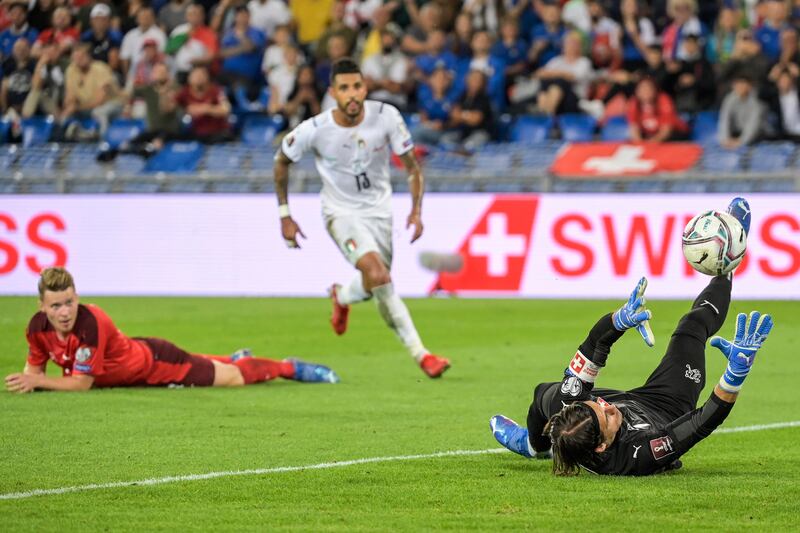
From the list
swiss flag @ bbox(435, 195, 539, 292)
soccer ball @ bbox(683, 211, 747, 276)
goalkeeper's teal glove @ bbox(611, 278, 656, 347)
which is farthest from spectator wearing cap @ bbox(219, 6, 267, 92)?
goalkeeper's teal glove @ bbox(611, 278, 656, 347)

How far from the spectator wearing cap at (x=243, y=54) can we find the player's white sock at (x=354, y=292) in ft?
37.5

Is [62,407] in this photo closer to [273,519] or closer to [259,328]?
[273,519]

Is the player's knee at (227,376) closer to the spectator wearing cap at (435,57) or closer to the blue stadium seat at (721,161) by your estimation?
the blue stadium seat at (721,161)

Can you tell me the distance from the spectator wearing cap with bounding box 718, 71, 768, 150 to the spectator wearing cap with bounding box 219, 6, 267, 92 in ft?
25.9

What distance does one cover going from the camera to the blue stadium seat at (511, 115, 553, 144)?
21062 millimetres

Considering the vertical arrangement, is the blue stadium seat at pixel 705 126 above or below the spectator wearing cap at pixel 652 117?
below

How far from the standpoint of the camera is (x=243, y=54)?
23.8 m

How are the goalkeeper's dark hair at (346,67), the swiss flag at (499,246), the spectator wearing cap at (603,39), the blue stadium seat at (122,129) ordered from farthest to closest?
1. the blue stadium seat at (122,129)
2. the spectator wearing cap at (603,39)
3. the swiss flag at (499,246)
4. the goalkeeper's dark hair at (346,67)

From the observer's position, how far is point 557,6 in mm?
21875

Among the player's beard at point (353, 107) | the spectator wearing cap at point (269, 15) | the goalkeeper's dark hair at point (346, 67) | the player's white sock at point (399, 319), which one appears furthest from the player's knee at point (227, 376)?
the spectator wearing cap at point (269, 15)

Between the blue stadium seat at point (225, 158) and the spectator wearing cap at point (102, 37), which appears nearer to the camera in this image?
the blue stadium seat at point (225, 158)

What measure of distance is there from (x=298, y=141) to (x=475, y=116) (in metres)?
8.88

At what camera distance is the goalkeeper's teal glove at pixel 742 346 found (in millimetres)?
6578

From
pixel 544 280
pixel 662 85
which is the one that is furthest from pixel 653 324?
pixel 662 85
